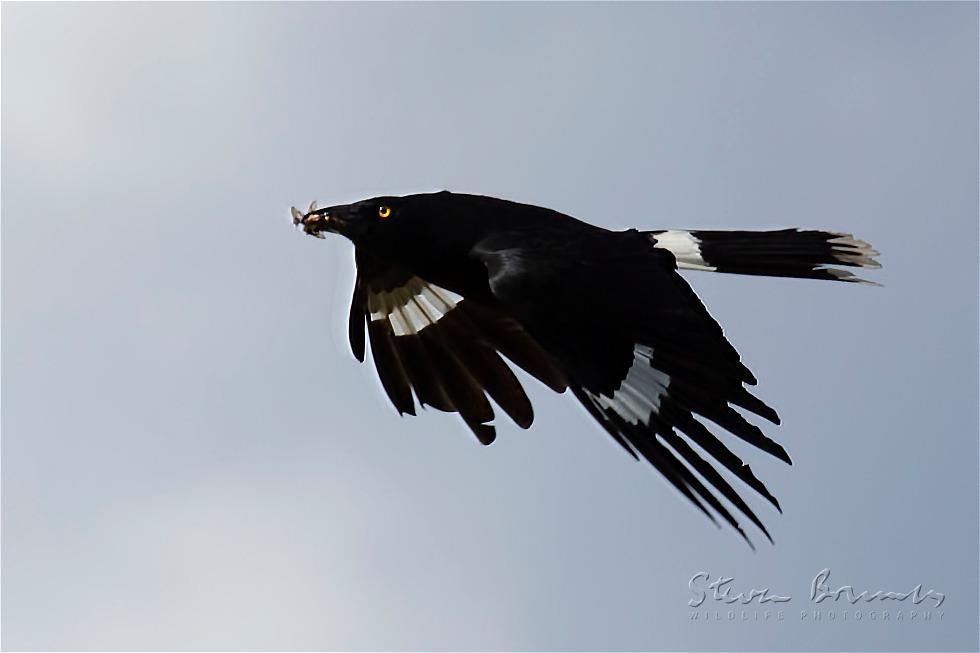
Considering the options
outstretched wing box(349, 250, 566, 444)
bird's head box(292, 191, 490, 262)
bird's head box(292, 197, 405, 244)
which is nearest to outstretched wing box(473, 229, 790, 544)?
bird's head box(292, 191, 490, 262)

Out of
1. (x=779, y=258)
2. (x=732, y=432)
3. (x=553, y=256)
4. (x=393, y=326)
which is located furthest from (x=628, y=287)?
Result: (x=393, y=326)

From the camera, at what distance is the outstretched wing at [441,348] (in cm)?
689

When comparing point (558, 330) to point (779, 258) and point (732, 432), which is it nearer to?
point (732, 432)

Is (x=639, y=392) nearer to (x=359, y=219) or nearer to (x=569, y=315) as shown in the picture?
(x=569, y=315)

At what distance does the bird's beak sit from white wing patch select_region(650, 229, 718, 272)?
1626mm

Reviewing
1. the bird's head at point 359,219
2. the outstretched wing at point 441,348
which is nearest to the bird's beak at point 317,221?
the bird's head at point 359,219

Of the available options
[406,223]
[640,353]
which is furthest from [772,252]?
[406,223]

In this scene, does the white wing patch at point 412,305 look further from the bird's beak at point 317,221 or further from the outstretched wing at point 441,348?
the bird's beak at point 317,221

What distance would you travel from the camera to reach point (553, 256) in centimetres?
571

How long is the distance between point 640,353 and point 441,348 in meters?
1.95

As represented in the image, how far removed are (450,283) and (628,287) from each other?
1056 millimetres

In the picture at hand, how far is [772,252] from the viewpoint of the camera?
673 cm

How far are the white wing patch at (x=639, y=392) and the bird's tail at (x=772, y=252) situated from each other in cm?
130

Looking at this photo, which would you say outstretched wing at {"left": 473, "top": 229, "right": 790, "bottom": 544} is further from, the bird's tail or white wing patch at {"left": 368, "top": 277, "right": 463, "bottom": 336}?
white wing patch at {"left": 368, "top": 277, "right": 463, "bottom": 336}
